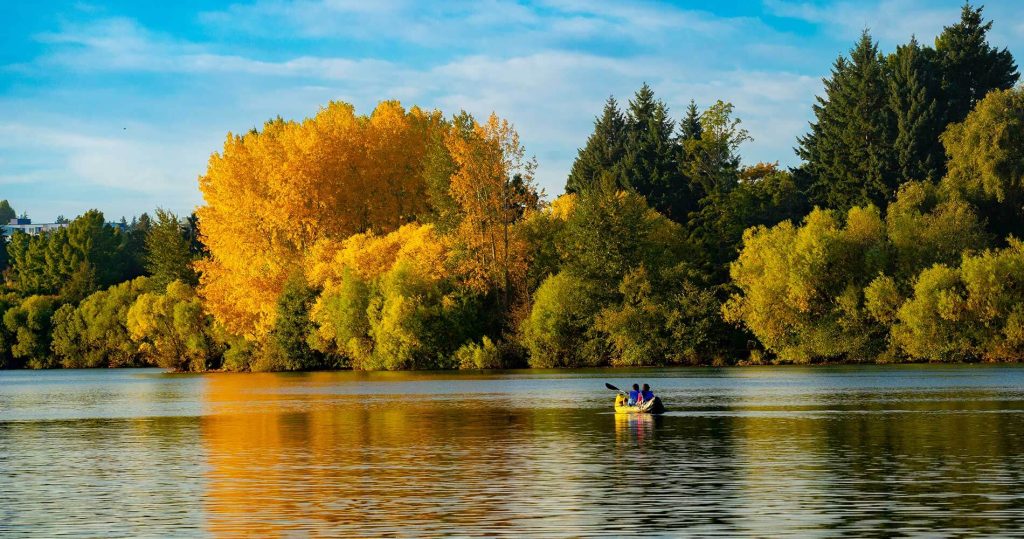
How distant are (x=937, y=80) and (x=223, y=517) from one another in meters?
110

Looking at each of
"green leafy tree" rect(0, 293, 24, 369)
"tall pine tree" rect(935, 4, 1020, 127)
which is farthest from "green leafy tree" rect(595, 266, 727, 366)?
"green leafy tree" rect(0, 293, 24, 369)

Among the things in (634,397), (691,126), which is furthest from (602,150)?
(634,397)

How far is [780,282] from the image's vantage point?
10200 centimetres

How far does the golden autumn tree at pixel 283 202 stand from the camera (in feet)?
376

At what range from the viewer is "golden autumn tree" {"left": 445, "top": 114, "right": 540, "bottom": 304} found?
354 ft

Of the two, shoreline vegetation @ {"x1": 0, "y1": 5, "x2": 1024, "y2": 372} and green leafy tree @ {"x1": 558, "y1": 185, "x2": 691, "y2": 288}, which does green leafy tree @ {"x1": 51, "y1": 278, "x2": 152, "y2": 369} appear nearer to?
shoreline vegetation @ {"x1": 0, "y1": 5, "x2": 1024, "y2": 372}

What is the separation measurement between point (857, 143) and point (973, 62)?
612 inches

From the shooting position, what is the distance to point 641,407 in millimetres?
49469

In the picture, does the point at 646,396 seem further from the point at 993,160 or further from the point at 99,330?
the point at 99,330

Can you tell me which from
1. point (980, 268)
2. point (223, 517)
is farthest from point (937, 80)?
point (223, 517)

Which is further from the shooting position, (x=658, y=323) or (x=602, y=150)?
(x=602, y=150)

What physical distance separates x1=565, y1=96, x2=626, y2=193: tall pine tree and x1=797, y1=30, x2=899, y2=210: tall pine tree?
2936 cm

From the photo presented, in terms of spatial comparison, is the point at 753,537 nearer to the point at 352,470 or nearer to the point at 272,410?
the point at 352,470

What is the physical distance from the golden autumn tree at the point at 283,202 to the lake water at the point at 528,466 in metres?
50.5
